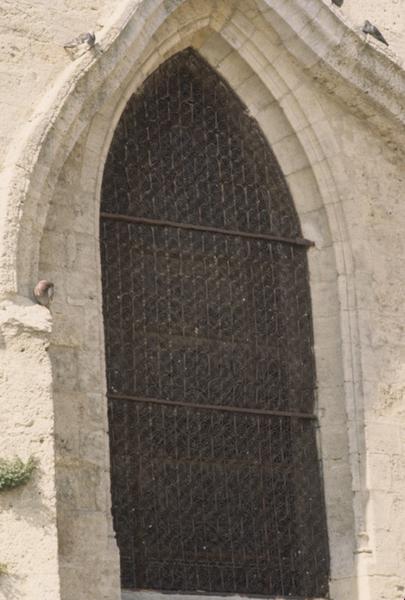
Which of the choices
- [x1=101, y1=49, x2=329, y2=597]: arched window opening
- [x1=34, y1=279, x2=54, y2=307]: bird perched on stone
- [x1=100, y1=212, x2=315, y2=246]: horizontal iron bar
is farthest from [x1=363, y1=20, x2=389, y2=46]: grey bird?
[x1=34, y1=279, x2=54, y2=307]: bird perched on stone

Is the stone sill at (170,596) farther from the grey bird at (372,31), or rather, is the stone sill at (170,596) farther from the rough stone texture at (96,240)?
the grey bird at (372,31)

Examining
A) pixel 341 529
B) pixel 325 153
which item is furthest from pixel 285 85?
pixel 341 529

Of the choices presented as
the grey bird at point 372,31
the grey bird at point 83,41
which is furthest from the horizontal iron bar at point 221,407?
the grey bird at point 372,31

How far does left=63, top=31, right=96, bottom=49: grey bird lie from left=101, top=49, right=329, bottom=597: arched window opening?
0.80m

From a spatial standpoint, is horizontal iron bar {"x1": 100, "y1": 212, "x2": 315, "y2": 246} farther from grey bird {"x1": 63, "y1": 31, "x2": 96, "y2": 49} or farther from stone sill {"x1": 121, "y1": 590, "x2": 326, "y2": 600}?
stone sill {"x1": 121, "y1": 590, "x2": 326, "y2": 600}

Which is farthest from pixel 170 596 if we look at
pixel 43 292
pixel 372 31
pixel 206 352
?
pixel 372 31

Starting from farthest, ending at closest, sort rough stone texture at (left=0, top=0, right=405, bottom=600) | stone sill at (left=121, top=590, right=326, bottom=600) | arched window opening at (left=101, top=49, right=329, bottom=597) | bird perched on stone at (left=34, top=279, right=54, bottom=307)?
arched window opening at (left=101, top=49, right=329, bottom=597) < stone sill at (left=121, top=590, right=326, bottom=600) < bird perched on stone at (left=34, top=279, right=54, bottom=307) < rough stone texture at (left=0, top=0, right=405, bottom=600)

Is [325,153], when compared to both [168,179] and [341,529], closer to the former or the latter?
[168,179]

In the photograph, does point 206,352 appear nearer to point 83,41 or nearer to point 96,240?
point 96,240

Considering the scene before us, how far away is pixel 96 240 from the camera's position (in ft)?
46.5

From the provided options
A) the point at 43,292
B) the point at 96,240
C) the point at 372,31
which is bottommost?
the point at 43,292

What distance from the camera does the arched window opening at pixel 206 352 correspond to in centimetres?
1416

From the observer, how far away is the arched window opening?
14.2 m

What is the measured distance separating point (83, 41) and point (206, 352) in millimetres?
1923
